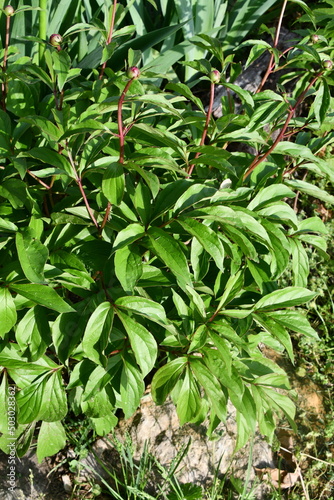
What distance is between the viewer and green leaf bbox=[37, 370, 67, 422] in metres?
1.49

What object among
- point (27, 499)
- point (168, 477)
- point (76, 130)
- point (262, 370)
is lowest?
point (27, 499)

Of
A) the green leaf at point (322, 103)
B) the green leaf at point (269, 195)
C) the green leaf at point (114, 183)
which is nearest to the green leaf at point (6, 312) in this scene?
the green leaf at point (114, 183)

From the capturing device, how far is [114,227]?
145 centimetres

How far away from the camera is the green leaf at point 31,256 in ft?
4.22

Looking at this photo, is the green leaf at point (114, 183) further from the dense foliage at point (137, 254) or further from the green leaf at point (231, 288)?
the green leaf at point (231, 288)

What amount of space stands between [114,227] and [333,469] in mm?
1424

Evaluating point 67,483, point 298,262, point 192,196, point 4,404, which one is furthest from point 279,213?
point 67,483

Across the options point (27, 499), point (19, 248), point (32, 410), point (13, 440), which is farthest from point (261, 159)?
point (27, 499)

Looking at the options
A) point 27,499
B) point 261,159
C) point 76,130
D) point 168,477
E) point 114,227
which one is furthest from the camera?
point 27,499

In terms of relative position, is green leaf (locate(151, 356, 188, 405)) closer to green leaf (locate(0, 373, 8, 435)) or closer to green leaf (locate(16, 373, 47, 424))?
green leaf (locate(16, 373, 47, 424))

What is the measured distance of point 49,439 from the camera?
1664mm

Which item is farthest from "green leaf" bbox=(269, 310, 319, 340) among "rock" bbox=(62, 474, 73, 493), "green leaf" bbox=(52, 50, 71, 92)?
"rock" bbox=(62, 474, 73, 493)

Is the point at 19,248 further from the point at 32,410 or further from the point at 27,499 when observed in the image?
the point at 27,499

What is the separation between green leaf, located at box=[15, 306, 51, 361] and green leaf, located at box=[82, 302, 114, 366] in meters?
0.18
